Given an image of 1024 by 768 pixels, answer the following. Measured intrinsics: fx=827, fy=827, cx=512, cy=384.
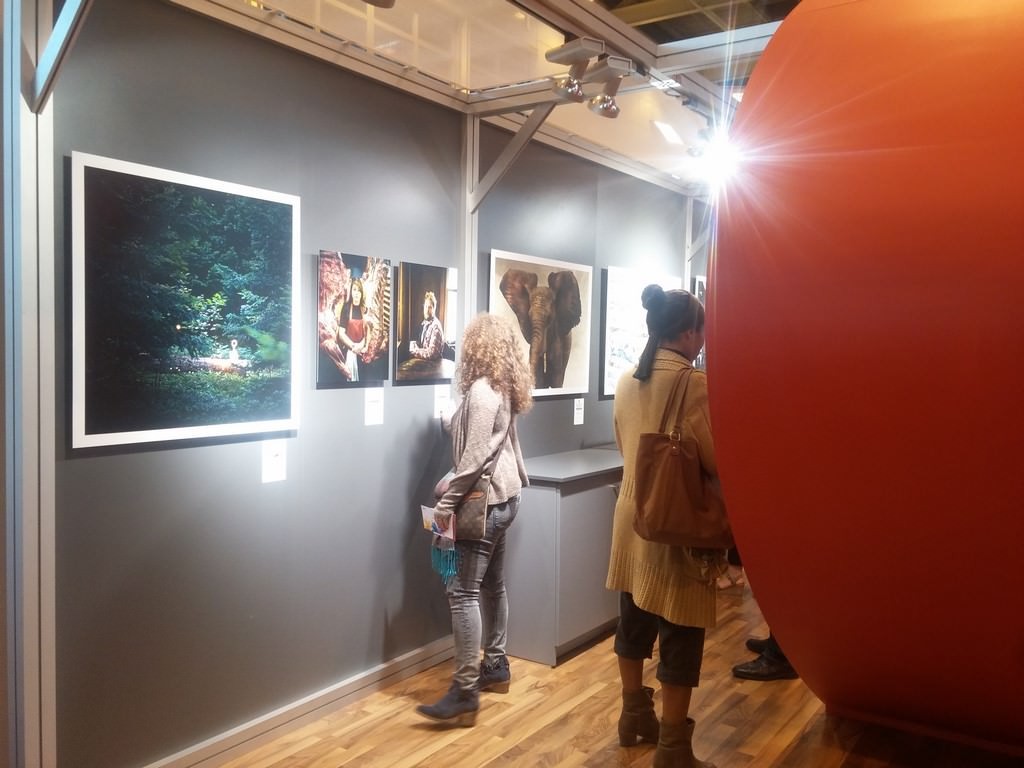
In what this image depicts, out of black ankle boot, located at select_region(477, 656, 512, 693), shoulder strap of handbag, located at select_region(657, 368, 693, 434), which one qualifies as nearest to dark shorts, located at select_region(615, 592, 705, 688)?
shoulder strap of handbag, located at select_region(657, 368, 693, 434)

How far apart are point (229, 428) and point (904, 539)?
2080 mm

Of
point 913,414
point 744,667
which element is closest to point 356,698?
point 744,667

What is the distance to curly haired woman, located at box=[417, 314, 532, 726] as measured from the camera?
2910mm

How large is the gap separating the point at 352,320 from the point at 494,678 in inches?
58.3

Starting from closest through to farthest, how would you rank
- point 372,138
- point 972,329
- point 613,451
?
point 972,329 < point 372,138 < point 613,451

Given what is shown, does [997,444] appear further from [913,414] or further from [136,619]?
[136,619]

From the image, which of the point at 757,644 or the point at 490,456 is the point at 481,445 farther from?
the point at 757,644

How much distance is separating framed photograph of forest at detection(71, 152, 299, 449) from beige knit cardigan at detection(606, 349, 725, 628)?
117 cm

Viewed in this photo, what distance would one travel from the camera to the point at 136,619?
239cm

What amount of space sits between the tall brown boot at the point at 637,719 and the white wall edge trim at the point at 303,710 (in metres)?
1.02

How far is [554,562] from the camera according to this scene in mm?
3471

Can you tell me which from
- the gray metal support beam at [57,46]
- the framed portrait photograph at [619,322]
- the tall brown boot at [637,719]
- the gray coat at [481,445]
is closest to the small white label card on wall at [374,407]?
the gray coat at [481,445]

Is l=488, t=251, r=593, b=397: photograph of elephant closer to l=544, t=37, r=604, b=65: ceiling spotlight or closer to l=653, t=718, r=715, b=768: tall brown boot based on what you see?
l=544, t=37, r=604, b=65: ceiling spotlight

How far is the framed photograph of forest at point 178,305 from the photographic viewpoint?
2.22m
